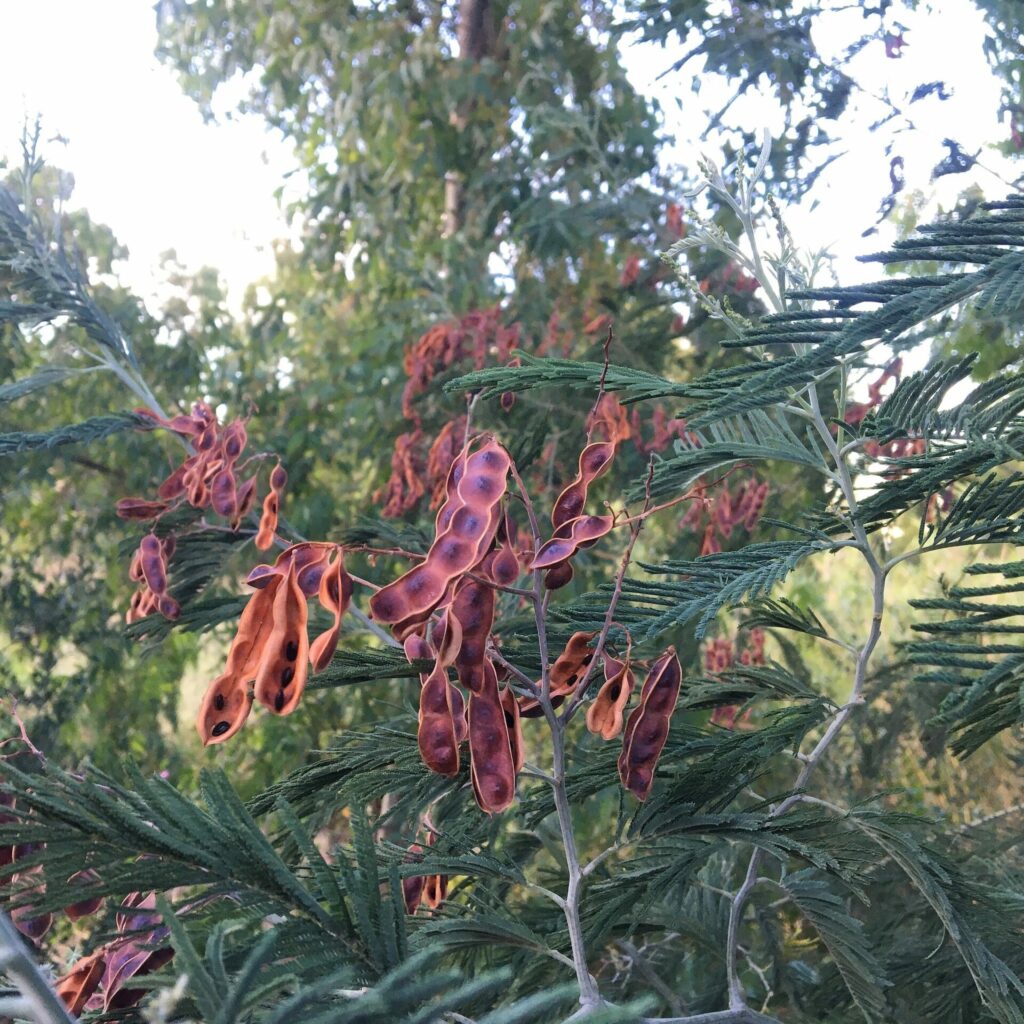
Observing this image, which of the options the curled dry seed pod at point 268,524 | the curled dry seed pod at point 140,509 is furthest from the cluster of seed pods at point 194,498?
the curled dry seed pod at point 268,524

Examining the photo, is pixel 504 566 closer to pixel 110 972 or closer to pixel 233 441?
pixel 110 972

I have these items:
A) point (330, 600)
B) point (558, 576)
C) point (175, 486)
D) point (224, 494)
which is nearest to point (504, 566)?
point (558, 576)

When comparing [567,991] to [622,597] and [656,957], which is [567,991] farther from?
[656,957]

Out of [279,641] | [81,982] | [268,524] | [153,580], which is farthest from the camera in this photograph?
[153,580]

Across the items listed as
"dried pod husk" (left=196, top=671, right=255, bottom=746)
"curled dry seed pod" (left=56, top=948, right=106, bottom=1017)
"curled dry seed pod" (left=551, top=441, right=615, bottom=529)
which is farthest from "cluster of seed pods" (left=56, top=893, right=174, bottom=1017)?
"curled dry seed pod" (left=551, top=441, right=615, bottom=529)

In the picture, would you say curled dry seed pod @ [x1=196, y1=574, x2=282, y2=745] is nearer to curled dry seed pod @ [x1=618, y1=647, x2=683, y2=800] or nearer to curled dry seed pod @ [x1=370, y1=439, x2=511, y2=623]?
curled dry seed pod @ [x1=370, y1=439, x2=511, y2=623]

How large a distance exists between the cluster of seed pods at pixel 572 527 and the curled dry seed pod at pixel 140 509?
105 centimetres

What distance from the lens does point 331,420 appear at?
14.0 feet

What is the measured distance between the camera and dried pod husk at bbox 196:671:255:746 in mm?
686

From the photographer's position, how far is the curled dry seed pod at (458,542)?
677 mm

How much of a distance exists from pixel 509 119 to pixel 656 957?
327 cm

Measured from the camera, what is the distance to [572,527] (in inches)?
31.4

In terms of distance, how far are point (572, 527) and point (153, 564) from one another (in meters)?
1.03

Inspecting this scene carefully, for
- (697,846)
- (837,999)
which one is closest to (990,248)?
(697,846)
